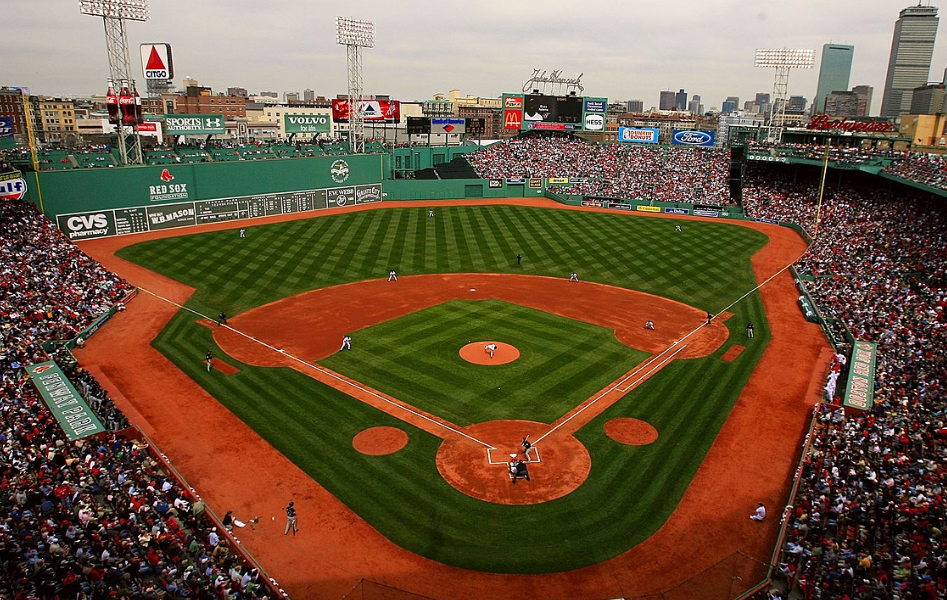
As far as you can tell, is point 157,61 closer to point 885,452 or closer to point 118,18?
point 118,18

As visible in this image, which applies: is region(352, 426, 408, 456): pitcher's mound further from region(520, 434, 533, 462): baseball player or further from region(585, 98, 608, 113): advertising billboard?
region(585, 98, 608, 113): advertising billboard

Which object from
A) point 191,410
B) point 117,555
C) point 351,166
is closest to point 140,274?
point 191,410

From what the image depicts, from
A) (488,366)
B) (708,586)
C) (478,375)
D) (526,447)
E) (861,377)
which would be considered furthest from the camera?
(488,366)

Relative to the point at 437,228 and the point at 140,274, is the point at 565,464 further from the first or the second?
the point at 437,228

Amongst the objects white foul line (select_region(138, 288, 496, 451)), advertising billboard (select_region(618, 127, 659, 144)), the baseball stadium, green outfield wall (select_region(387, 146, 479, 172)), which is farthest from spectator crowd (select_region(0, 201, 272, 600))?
advertising billboard (select_region(618, 127, 659, 144))

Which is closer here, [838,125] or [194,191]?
[194,191]

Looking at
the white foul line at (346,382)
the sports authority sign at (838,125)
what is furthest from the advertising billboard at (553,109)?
the white foul line at (346,382)

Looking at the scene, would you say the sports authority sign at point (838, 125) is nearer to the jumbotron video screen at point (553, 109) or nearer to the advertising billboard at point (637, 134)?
the advertising billboard at point (637, 134)

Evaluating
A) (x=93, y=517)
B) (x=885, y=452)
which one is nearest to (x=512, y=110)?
(x=885, y=452)
